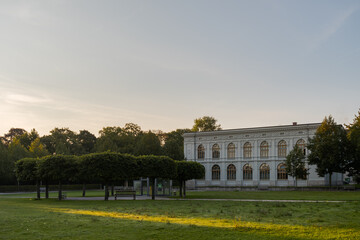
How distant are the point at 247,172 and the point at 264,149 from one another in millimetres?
5996

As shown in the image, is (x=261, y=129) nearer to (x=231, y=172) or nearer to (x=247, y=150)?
(x=247, y=150)

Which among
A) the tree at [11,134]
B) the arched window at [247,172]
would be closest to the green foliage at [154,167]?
the arched window at [247,172]

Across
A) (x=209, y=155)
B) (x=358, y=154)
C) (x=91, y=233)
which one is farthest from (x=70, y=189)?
(x=91, y=233)

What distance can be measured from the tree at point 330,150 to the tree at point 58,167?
3782cm

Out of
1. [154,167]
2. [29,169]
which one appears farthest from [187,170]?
[29,169]

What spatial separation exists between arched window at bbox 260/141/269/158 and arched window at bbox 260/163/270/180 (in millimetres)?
1788

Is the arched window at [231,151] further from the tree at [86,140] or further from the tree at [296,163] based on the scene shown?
the tree at [86,140]

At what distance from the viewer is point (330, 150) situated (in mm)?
58688

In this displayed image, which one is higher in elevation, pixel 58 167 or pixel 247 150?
pixel 247 150

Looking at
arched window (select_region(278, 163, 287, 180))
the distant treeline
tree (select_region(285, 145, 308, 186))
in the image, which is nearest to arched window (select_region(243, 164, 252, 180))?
arched window (select_region(278, 163, 287, 180))

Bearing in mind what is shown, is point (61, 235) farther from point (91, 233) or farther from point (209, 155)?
point (209, 155)

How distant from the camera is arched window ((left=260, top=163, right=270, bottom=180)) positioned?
7712 cm

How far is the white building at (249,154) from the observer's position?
242 feet

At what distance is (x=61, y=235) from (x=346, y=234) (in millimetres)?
9192
